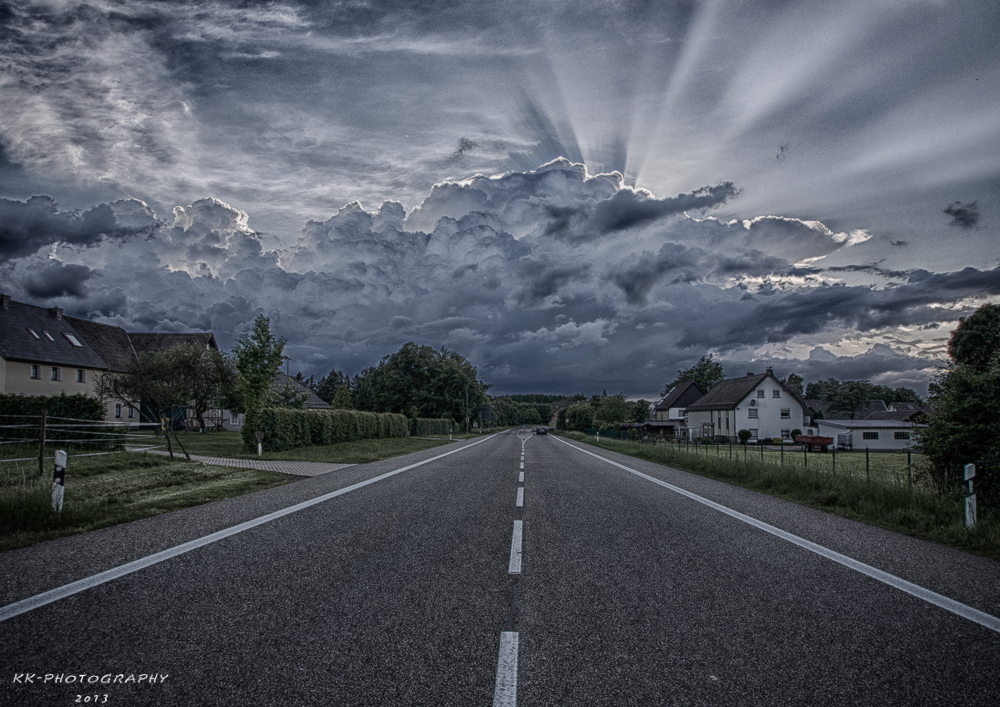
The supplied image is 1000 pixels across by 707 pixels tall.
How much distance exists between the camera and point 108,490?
416 inches

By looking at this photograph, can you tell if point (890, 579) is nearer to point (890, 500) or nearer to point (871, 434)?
point (890, 500)

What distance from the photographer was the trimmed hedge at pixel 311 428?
22453 mm

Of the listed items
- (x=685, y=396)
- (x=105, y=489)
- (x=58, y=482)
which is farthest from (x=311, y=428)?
(x=685, y=396)

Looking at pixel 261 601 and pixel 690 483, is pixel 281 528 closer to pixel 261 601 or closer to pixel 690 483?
pixel 261 601

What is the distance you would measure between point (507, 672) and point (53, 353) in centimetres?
4892

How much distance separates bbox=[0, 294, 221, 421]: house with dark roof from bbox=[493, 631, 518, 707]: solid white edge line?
3759cm

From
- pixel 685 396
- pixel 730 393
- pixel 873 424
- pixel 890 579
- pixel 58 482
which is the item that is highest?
pixel 730 393

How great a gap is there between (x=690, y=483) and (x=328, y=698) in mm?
12482

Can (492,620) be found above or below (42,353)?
below

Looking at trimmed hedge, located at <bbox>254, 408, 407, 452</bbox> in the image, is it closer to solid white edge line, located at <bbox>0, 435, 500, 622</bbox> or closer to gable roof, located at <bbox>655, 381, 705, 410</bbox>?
solid white edge line, located at <bbox>0, 435, 500, 622</bbox>

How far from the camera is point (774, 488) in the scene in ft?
41.6

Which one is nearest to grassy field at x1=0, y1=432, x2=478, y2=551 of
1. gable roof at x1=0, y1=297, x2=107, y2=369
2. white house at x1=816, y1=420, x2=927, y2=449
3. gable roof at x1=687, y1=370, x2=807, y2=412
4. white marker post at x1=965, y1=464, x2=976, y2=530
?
white marker post at x1=965, y1=464, x2=976, y2=530

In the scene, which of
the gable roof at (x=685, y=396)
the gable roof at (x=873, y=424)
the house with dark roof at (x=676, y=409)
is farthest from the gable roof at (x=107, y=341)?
the gable roof at (x=685, y=396)

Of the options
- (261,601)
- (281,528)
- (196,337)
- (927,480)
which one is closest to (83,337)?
(196,337)
